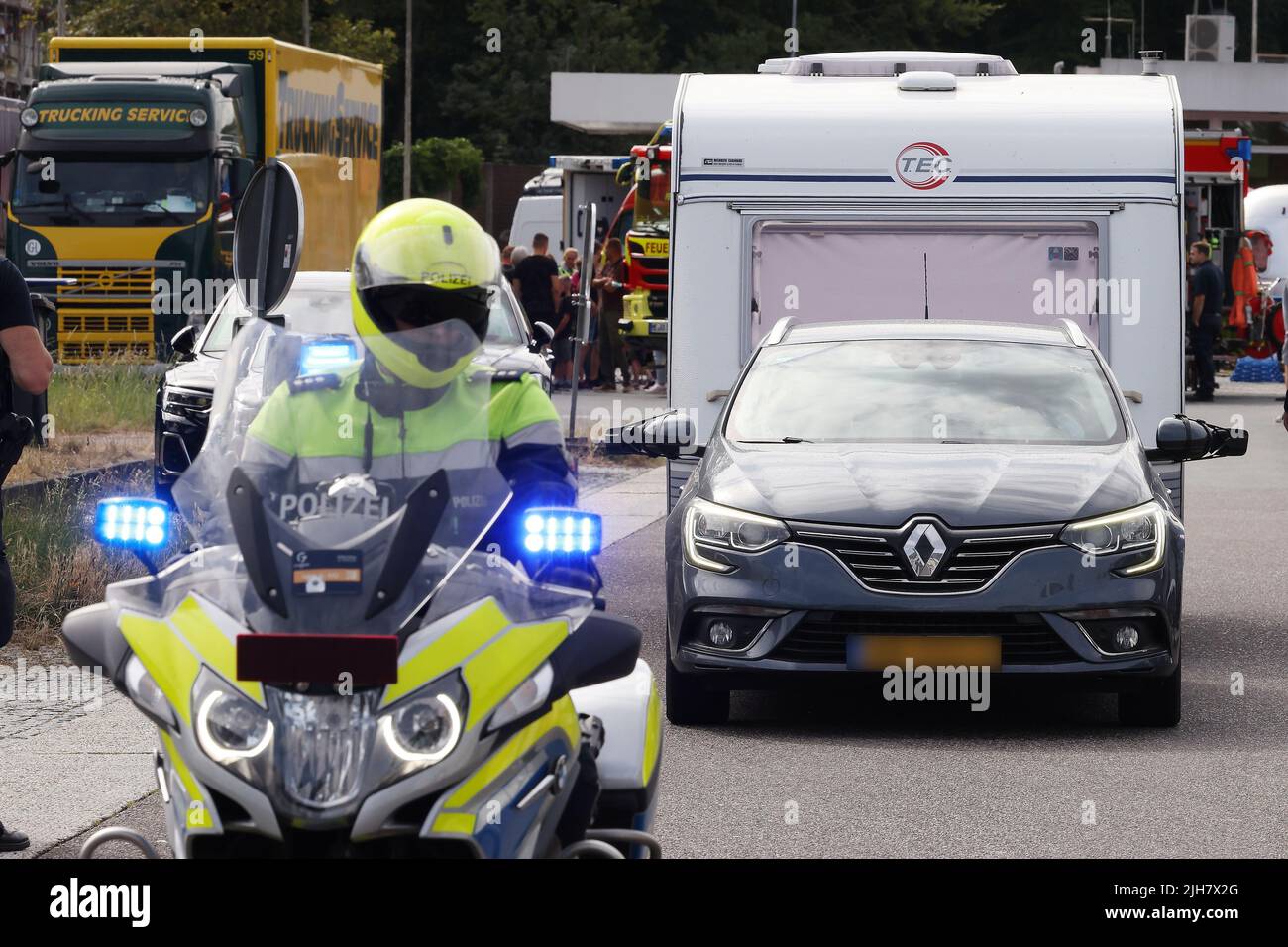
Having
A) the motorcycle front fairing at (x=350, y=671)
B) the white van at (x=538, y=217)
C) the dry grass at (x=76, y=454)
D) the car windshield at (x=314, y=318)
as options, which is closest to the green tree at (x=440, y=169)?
the white van at (x=538, y=217)

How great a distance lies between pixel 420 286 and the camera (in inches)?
163

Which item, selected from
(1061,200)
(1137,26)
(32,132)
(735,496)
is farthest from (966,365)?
(1137,26)

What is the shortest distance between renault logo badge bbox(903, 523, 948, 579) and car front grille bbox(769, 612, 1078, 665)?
0.16m

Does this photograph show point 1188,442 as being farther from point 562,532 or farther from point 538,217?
point 538,217

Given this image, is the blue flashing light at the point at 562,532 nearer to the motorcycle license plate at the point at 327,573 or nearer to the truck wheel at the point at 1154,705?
the motorcycle license plate at the point at 327,573

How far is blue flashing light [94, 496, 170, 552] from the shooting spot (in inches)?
157

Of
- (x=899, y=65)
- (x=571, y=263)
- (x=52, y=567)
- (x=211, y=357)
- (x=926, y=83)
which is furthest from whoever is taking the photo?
(x=571, y=263)

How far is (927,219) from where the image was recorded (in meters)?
11.6

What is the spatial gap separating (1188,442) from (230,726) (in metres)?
6.24

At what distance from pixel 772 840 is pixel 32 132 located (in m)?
20.8

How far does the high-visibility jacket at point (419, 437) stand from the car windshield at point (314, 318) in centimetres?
941

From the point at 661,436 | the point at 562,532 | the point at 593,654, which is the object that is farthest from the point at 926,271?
the point at 593,654
